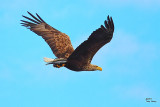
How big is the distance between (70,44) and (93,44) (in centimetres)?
225

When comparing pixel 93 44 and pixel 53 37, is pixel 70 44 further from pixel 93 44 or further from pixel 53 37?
pixel 93 44

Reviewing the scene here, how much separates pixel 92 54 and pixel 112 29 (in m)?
1.46

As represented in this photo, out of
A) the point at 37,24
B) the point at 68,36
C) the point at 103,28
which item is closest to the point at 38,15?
the point at 37,24

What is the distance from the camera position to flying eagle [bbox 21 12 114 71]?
11.6 meters

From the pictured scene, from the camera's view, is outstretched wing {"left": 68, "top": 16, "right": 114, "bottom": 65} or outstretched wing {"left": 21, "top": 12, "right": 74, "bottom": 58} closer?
outstretched wing {"left": 68, "top": 16, "right": 114, "bottom": 65}

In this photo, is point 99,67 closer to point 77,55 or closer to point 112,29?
point 77,55

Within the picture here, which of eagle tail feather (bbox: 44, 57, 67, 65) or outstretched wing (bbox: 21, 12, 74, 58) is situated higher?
outstretched wing (bbox: 21, 12, 74, 58)

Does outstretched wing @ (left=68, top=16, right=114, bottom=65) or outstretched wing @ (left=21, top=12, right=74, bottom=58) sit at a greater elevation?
outstretched wing @ (left=21, top=12, right=74, bottom=58)

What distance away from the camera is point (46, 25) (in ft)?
49.2

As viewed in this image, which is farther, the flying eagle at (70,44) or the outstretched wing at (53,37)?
the outstretched wing at (53,37)

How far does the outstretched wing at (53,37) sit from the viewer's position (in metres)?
13.8

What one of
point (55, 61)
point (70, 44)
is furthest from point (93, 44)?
point (70, 44)

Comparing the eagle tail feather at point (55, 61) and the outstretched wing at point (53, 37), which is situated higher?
the outstretched wing at point (53, 37)

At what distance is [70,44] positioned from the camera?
1413 cm
